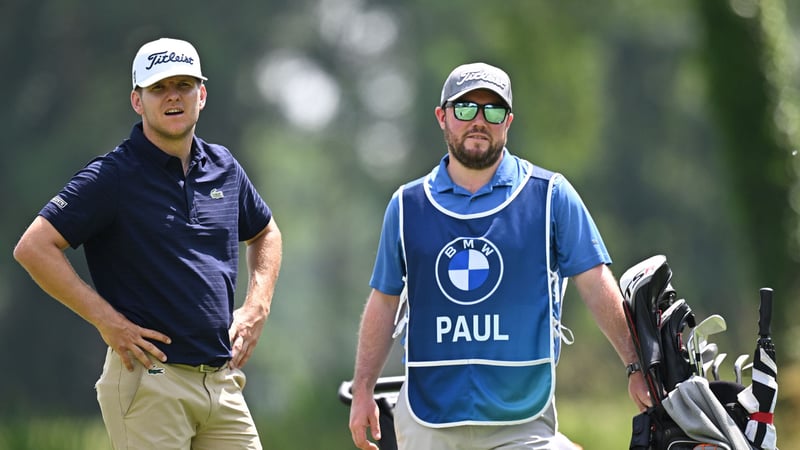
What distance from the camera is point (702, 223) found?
38.8m

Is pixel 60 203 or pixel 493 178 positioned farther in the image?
pixel 493 178

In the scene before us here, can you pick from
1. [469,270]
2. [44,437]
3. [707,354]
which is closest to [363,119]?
[44,437]

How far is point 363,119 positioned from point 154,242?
129 ft

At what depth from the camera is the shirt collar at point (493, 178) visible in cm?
535

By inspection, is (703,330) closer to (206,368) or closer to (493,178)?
(493,178)

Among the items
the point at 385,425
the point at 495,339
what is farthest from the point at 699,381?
the point at 385,425

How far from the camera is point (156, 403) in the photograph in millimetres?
5309

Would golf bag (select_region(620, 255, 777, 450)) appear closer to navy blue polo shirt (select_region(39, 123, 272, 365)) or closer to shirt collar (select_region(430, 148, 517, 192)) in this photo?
shirt collar (select_region(430, 148, 517, 192))

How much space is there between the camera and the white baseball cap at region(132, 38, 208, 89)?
213 inches

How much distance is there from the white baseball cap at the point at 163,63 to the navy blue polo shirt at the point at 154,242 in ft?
0.82

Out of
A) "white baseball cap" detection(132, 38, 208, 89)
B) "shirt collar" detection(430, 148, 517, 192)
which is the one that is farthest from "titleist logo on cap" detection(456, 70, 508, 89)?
"white baseball cap" detection(132, 38, 208, 89)

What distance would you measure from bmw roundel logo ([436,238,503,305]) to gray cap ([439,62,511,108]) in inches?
23.5

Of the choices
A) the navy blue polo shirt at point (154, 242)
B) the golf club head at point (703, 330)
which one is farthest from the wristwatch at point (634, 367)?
the navy blue polo shirt at point (154, 242)

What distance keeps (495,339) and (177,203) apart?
1.37 metres
